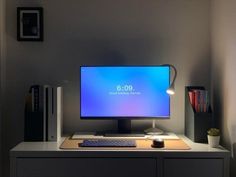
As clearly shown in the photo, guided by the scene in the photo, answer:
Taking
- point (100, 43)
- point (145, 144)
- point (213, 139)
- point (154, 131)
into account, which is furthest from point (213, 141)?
point (100, 43)

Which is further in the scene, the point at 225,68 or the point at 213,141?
the point at 225,68

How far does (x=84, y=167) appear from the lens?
2.28m

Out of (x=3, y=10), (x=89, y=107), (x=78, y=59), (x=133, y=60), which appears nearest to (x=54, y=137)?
(x=89, y=107)

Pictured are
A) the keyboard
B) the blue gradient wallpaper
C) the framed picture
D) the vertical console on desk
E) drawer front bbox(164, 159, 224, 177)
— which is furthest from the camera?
the framed picture

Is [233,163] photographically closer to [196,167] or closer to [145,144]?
[196,167]

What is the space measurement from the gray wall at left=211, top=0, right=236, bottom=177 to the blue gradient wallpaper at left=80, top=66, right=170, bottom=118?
0.36 metres

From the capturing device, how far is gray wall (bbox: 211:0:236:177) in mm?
2428

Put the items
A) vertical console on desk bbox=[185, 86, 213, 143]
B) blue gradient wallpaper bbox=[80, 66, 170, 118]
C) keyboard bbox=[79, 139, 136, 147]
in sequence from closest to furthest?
keyboard bbox=[79, 139, 136, 147] → vertical console on desk bbox=[185, 86, 213, 143] → blue gradient wallpaper bbox=[80, 66, 170, 118]

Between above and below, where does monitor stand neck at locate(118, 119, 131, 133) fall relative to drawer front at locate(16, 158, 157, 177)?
Answer: above

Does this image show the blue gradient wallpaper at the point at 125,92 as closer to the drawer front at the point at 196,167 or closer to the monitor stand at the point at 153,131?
the monitor stand at the point at 153,131

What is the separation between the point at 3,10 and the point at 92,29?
26.2 inches

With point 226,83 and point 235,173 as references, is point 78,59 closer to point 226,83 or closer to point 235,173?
point 226,83

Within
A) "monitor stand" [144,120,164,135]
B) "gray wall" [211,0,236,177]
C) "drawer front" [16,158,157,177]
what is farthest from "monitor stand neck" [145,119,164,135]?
"drawer front" [16,158,157,177]

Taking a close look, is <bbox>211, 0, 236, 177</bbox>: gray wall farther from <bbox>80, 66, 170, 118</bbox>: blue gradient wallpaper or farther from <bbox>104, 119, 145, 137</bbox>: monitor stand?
<bbox>104, 119, 145, 137</bbox>: monitor stand
